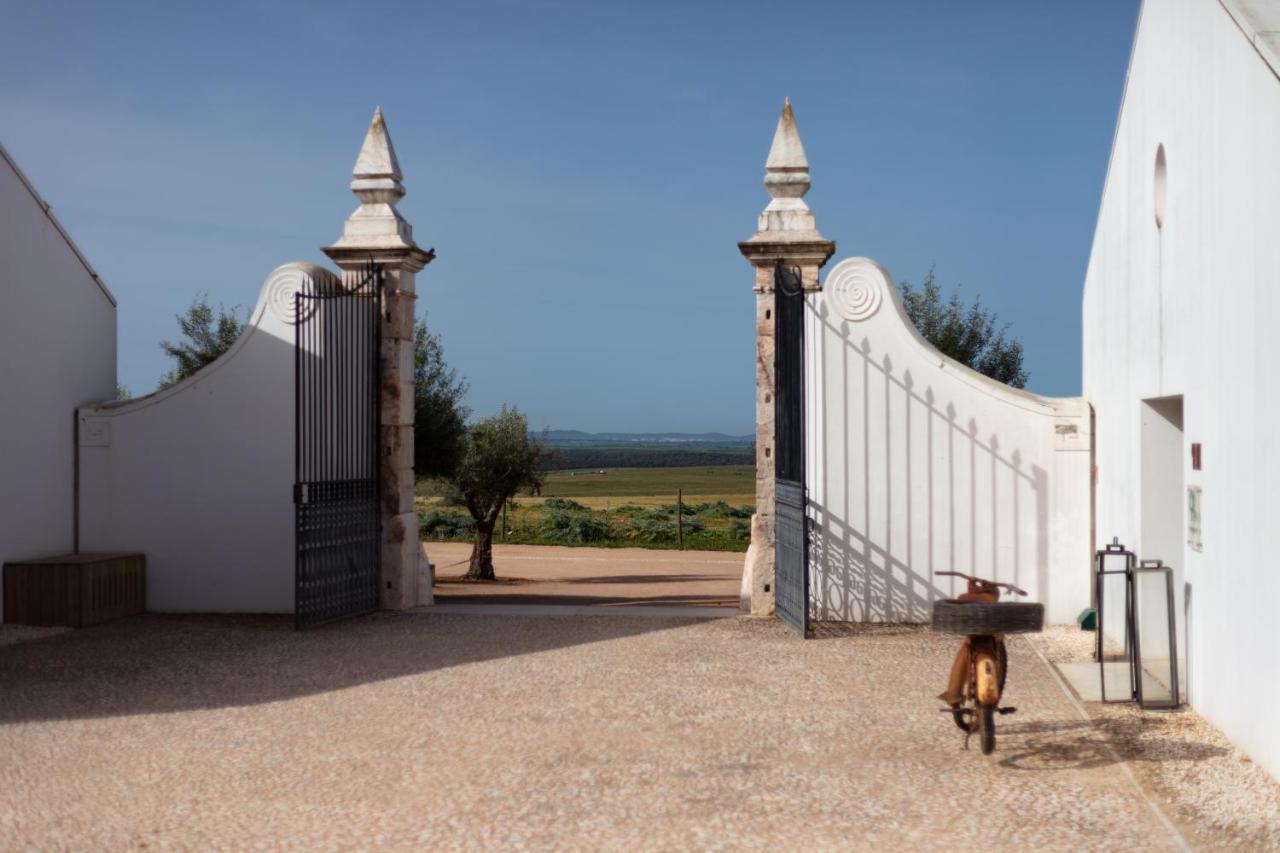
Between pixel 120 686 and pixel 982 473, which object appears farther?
pixel 982 473

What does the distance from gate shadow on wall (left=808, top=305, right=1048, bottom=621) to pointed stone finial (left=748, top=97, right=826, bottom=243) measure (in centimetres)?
78

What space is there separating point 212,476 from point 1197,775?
9429 mm

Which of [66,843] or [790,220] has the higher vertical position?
[790,220]

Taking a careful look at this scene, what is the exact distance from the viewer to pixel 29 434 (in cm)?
1195

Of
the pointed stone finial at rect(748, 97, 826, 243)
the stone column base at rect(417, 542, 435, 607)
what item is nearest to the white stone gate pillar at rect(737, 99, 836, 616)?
the pointed stone finial at rect(748, 97, 826, 243)

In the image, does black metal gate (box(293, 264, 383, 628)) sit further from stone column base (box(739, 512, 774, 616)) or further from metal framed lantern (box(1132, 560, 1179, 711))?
metal framed lantern (box(1132, 560, 1179, 711))

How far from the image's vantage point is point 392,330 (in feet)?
41.0

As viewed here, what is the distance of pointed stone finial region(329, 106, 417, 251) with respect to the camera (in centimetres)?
1252

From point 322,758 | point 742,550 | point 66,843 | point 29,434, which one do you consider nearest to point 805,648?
point 322,758

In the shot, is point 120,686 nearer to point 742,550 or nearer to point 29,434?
point 29,434

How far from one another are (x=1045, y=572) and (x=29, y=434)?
9.26 m

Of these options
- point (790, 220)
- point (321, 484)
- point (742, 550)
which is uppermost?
point (790, 220)

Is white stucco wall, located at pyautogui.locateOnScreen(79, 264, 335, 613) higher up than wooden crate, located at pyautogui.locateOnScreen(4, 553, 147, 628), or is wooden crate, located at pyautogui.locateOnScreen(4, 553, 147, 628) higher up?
white stucco wall, located at pyautogui.locateOnScreen(79, 264, 335, 613)

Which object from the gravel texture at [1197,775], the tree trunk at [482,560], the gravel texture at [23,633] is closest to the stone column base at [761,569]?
the gravel texture at [1197,775]
